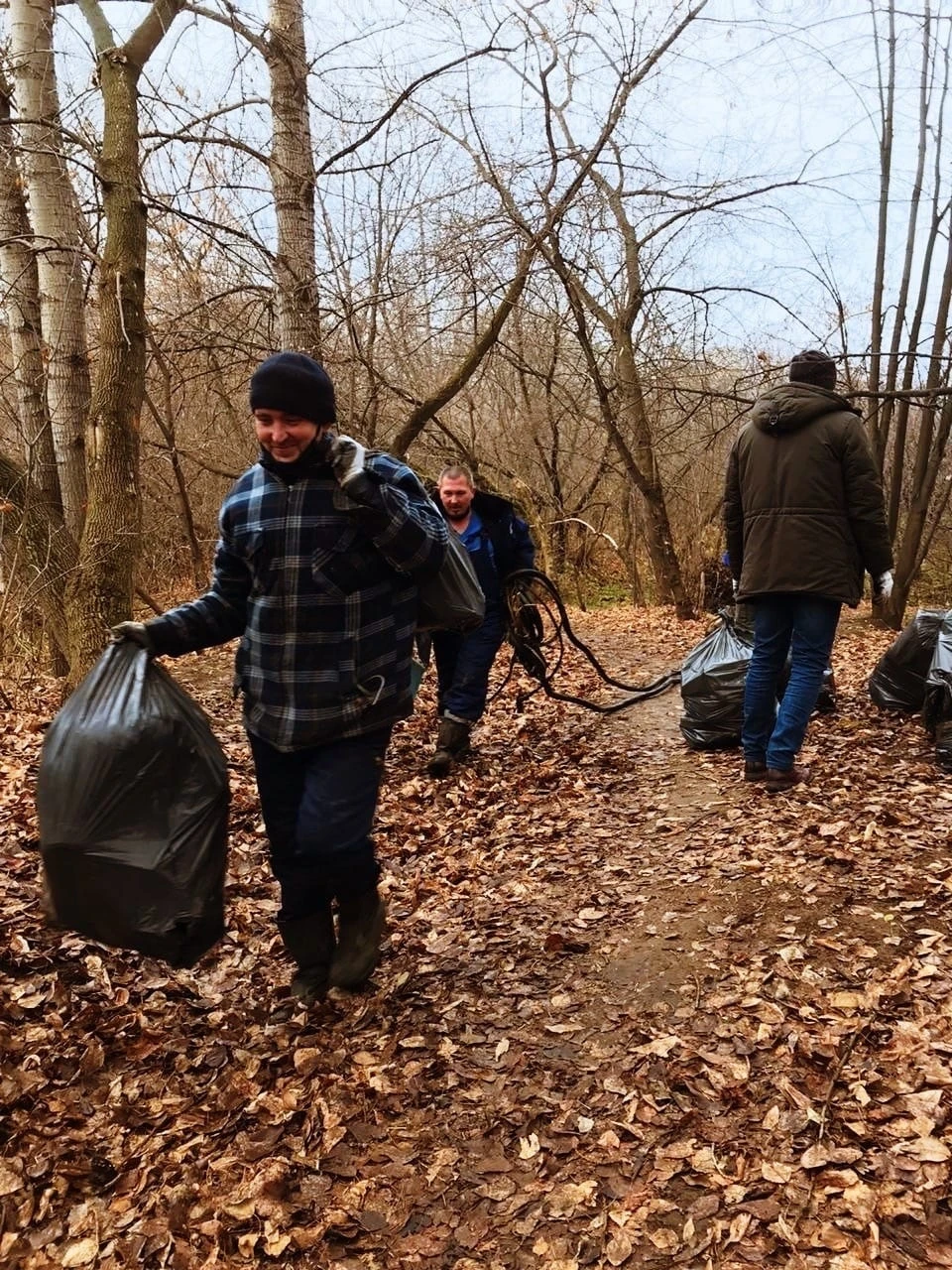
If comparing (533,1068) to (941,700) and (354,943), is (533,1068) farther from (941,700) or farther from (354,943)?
(941,700)

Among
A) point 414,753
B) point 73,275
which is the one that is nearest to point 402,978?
point 414,753

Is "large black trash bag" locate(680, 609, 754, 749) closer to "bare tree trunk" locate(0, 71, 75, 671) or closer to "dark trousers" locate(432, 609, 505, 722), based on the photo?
"dark trousers" locate(432, 609, 505, 722)

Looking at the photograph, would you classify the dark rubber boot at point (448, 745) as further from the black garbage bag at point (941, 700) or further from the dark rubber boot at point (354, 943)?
the black garbage bag at point (941, 700)

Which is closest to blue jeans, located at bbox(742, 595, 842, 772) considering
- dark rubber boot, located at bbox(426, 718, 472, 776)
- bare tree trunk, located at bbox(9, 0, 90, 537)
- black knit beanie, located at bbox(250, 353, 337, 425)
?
dark rubber boot, located at bbox(426, 718, 472, 776)

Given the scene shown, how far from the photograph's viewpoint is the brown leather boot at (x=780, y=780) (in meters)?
4.24

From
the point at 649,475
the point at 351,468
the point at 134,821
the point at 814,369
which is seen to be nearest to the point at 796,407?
the point at 814,369

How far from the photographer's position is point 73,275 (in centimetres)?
594

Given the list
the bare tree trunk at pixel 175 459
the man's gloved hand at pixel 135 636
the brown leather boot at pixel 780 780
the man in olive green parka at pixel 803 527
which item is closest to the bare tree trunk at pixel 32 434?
the bare tree trunk at pixel 175 459

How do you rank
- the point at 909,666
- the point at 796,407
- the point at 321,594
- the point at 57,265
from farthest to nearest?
the point at 57,265
the point at 909,666
the point at 796,407
the point at 321,594

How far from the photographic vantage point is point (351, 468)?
228 centimetres

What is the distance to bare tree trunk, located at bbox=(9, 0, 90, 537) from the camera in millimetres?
5660

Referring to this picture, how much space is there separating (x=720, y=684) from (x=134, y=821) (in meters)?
3.65

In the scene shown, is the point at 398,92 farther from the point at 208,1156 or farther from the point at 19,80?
the point at 208,1156

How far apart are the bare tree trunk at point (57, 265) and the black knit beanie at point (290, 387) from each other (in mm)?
4393
